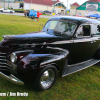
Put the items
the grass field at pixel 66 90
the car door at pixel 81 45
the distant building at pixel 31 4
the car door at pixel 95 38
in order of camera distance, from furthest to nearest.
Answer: the distant building at pixel 31 4 → the car door at pixel 95 38 → the car door at pixel 81 45 → the grass field at pixel 66 90

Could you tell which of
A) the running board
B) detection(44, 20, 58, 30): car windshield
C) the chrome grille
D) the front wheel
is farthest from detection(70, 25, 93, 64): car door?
the chrome grille

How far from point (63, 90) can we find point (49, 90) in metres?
0.38

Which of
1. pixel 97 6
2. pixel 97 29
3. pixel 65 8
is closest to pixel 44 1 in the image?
pixel 65 8

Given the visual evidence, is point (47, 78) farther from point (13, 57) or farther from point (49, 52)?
point (13, 57)

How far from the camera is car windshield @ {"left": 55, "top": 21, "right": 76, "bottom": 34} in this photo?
13.3 ft

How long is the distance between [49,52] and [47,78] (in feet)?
2.23

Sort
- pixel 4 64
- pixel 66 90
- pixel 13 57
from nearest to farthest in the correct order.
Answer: pixel 13 57
pixel 4 64
pixel 66 90

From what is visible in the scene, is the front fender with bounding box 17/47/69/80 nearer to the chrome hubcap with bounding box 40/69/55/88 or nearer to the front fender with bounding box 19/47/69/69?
the front fender with bounding box 19/47/69/69

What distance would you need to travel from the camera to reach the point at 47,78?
331cm

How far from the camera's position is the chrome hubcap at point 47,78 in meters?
3.18

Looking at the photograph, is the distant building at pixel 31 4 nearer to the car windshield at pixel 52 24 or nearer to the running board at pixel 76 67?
the car windshield at pixel 52 24

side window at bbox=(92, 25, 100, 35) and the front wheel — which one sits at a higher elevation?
side window at bbox=(92, 25, 100, 35)

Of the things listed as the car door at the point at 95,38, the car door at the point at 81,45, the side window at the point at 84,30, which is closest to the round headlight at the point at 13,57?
the car door at the point at 81,45

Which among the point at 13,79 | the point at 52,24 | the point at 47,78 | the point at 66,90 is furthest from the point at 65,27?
the point at 13,79
